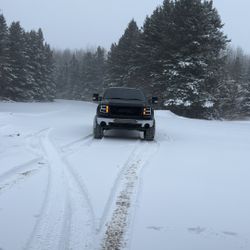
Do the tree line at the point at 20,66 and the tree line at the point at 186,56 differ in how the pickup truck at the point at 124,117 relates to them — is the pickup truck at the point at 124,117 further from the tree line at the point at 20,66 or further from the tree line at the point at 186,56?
the tree line at the point at 20,66

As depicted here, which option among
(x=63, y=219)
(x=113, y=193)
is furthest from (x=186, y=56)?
(x=63, y=219)

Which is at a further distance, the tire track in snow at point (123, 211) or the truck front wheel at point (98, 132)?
the truck front wheel at point (98, 132)

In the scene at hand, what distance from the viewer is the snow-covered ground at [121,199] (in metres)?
4.29

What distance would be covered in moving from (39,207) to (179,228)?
1768 millimetres

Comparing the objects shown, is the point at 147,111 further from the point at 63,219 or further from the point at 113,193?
the point at 63,219

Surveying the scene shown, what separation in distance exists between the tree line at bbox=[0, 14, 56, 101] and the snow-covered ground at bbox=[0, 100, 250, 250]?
49535 mm

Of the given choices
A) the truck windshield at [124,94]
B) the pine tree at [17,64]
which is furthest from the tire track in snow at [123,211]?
the pine tree at [17,64]

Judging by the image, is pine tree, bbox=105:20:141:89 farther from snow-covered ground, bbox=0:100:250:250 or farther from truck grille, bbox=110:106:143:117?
snow-covered ground, bbox=0:100:250:250

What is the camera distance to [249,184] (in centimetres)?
695

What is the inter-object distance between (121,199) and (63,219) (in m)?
1.13

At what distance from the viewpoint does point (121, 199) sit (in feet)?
18.6

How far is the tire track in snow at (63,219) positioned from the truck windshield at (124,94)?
750cm

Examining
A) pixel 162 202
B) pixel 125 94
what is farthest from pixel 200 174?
pixel 125 94

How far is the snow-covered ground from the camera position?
429 cm
